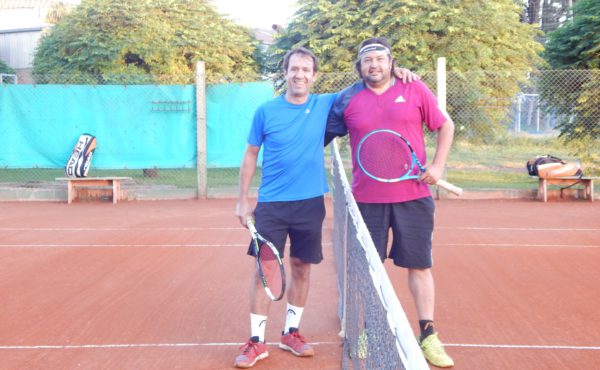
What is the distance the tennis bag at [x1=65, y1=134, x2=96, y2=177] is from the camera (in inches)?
501

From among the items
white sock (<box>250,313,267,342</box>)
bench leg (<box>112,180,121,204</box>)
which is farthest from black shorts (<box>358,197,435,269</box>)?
bench leg (<box>112,180,121,204</box>)

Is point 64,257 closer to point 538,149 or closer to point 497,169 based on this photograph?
point 497,169

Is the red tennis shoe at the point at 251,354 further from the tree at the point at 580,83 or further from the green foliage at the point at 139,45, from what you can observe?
the green foliage at the point at 139,45

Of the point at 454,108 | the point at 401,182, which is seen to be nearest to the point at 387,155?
the point at 401,182

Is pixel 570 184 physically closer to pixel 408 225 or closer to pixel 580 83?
pixel 580 83

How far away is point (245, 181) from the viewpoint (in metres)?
4.58

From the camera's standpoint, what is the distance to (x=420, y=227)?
14.5 feet

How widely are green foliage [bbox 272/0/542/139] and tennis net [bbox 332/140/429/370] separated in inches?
392

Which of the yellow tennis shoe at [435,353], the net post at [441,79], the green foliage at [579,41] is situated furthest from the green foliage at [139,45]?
the yellow tennis shoe at [435,353]

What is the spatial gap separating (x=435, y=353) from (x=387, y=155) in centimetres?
119

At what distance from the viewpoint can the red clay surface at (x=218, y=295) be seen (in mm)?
4723

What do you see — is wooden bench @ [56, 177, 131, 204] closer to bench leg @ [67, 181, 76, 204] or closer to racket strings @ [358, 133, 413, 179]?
bench leg @ [67, 181, 76, 204]

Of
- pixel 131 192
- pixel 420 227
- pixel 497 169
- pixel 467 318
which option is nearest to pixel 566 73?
pixel 497 169

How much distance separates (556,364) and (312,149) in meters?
1.97
